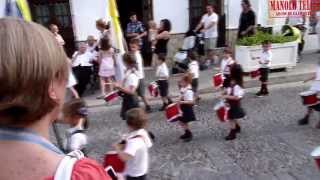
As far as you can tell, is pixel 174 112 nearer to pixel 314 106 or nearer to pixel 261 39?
pixel 314 106

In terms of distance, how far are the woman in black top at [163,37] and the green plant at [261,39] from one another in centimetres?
192

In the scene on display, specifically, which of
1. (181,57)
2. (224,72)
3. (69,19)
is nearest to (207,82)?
(181,57)

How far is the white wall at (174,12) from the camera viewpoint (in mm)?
12602

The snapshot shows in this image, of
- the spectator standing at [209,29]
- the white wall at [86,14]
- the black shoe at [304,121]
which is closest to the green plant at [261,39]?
the spectator standing at [209,29]

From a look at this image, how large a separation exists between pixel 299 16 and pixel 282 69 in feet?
6.29

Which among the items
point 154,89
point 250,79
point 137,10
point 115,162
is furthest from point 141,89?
point 137,10

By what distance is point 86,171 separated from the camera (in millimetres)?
1254

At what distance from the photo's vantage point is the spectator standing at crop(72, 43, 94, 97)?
32.6 feet

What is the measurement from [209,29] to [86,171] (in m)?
11.2

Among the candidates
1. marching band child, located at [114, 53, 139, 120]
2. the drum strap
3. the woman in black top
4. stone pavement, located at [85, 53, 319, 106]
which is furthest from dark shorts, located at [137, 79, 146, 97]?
the drum strap

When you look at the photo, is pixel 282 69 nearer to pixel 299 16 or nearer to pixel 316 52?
pixel 299 16

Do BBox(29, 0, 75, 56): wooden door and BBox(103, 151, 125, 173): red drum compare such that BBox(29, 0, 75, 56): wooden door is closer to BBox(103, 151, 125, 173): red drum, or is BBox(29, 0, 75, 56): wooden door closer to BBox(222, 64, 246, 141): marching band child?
BBox(222, 64, 246, 141): marching band child

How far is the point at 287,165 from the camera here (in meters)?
5.89

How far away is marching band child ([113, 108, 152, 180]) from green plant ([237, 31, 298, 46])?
702cm
